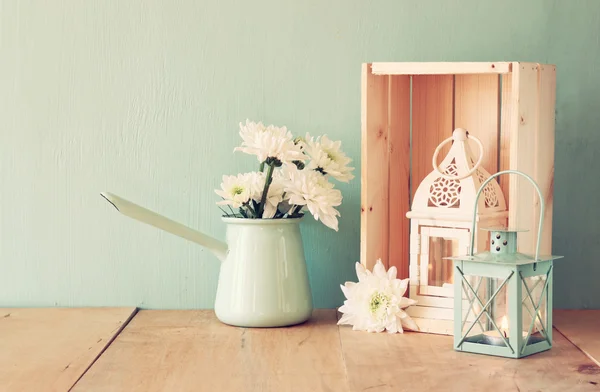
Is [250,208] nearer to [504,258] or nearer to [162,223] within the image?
[162,223]

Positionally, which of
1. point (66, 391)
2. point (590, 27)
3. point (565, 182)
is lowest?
point (66, 391)

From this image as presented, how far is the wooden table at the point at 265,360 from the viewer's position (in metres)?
0.84

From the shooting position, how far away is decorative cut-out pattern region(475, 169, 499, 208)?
107cm

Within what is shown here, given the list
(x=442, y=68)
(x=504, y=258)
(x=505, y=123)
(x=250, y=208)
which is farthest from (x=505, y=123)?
(x=250, y=208)

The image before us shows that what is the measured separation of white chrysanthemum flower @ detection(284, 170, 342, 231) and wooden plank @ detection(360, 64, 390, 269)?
0.06 m

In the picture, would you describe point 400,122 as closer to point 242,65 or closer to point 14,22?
point 242,65

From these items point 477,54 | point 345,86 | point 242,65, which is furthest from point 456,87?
point 242,65

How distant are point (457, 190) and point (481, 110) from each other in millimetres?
189

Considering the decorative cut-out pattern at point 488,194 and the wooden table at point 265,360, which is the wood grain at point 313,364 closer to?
the wooden table at point 265,360

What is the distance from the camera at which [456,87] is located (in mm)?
1212

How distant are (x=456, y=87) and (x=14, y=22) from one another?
742 mm

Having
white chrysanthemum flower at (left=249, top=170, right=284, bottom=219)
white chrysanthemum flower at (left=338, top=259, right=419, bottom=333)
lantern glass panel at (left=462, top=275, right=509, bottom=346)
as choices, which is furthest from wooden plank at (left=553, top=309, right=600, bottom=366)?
white chrysanthemum flower at (left=249, top=170, right=284, bottom=219)

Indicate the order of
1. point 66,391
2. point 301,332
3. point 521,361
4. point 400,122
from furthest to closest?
point 400,122 < point 301,332 < point 521,361 < point 66,391

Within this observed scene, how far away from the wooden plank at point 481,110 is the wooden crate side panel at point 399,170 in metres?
0.08
